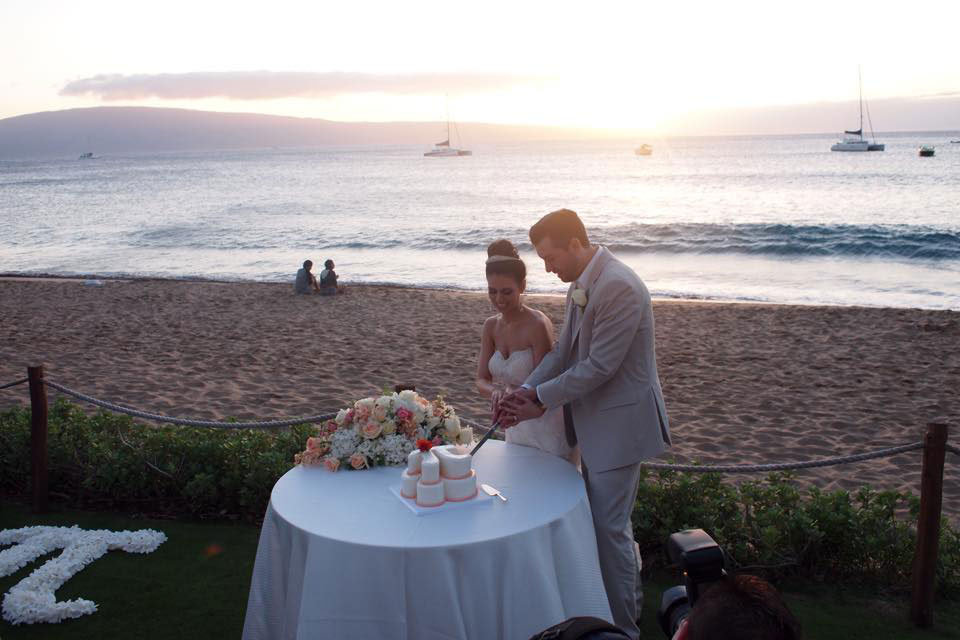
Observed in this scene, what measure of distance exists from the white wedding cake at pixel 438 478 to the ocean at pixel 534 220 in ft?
52.4

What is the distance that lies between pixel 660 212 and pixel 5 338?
36.1 meters

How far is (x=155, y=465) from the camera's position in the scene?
241 inches

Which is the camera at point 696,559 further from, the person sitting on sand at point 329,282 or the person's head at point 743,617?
the person sitting on sand at point 329,282

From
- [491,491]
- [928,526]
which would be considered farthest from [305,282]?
[928,526]

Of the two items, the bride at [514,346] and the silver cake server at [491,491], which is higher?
the bride at [514,346]

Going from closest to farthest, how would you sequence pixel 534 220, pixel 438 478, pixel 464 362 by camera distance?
pixel 438 478 < pixel 464 362 < pixel 534 220

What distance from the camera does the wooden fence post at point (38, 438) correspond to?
19.5 feet

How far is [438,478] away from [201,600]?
7.20 feet

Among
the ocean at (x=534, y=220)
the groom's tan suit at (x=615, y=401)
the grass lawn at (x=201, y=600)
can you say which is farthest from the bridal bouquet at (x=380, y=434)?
the ocean at (x=534, y=220)

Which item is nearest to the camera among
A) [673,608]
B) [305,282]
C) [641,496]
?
[673,608]

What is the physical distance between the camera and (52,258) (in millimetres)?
29422

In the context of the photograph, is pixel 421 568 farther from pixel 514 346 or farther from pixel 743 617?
pixel 514 346

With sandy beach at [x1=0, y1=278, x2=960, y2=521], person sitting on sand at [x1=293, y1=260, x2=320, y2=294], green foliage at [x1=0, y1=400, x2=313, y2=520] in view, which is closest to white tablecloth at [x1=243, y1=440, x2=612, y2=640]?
green foliage at [x1=0, y1=400, x2=313, y2=520]

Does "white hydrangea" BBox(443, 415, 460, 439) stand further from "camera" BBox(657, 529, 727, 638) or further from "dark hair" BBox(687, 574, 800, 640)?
"dark hair" BBox(687, 574, 800, 640)
